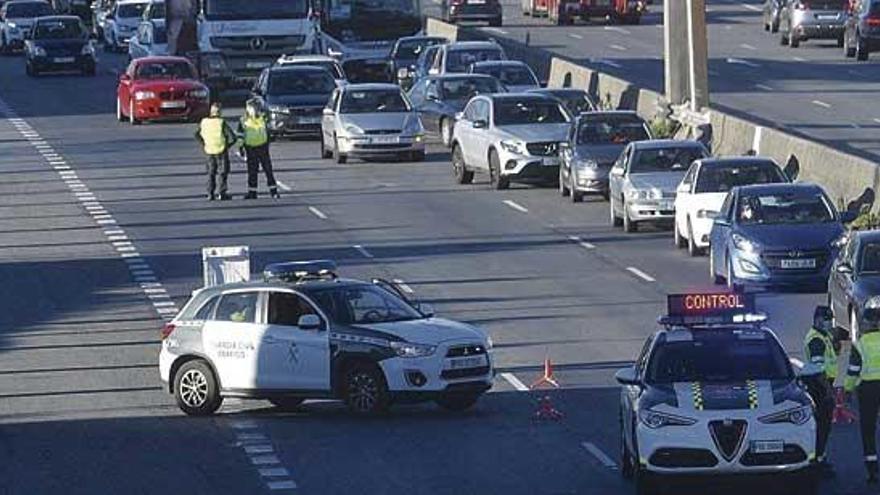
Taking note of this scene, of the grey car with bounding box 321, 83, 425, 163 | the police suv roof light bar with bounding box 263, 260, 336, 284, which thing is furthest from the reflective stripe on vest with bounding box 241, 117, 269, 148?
the police suv roof light bar with bounding box 263, 260, 336, 284

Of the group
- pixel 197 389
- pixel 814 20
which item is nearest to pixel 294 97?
pixel 814 20

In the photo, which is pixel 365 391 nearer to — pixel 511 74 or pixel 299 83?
pixel 299 83

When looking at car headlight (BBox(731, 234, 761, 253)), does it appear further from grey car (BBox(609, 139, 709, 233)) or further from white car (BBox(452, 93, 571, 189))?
white car (BBox(452, 93, 571, 189))

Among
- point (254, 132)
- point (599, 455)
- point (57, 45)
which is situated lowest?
point (57, 45)

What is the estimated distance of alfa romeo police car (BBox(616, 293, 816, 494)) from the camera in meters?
20.0

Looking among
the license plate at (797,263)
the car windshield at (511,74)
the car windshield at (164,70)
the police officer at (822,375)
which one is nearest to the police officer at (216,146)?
the car windshield at (511,74)

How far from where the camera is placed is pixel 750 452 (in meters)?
20.0

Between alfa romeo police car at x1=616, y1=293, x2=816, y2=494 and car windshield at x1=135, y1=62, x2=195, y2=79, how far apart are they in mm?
39642

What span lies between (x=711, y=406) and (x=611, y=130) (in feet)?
83.1

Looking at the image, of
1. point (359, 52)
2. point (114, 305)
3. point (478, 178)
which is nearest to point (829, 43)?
point (359, 52)

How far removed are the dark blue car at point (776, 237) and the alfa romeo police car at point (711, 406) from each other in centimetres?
1209

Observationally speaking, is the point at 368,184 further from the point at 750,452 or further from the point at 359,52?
the point at 750,452

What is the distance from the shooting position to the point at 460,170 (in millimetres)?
48156

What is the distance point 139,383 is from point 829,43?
5494 cm
